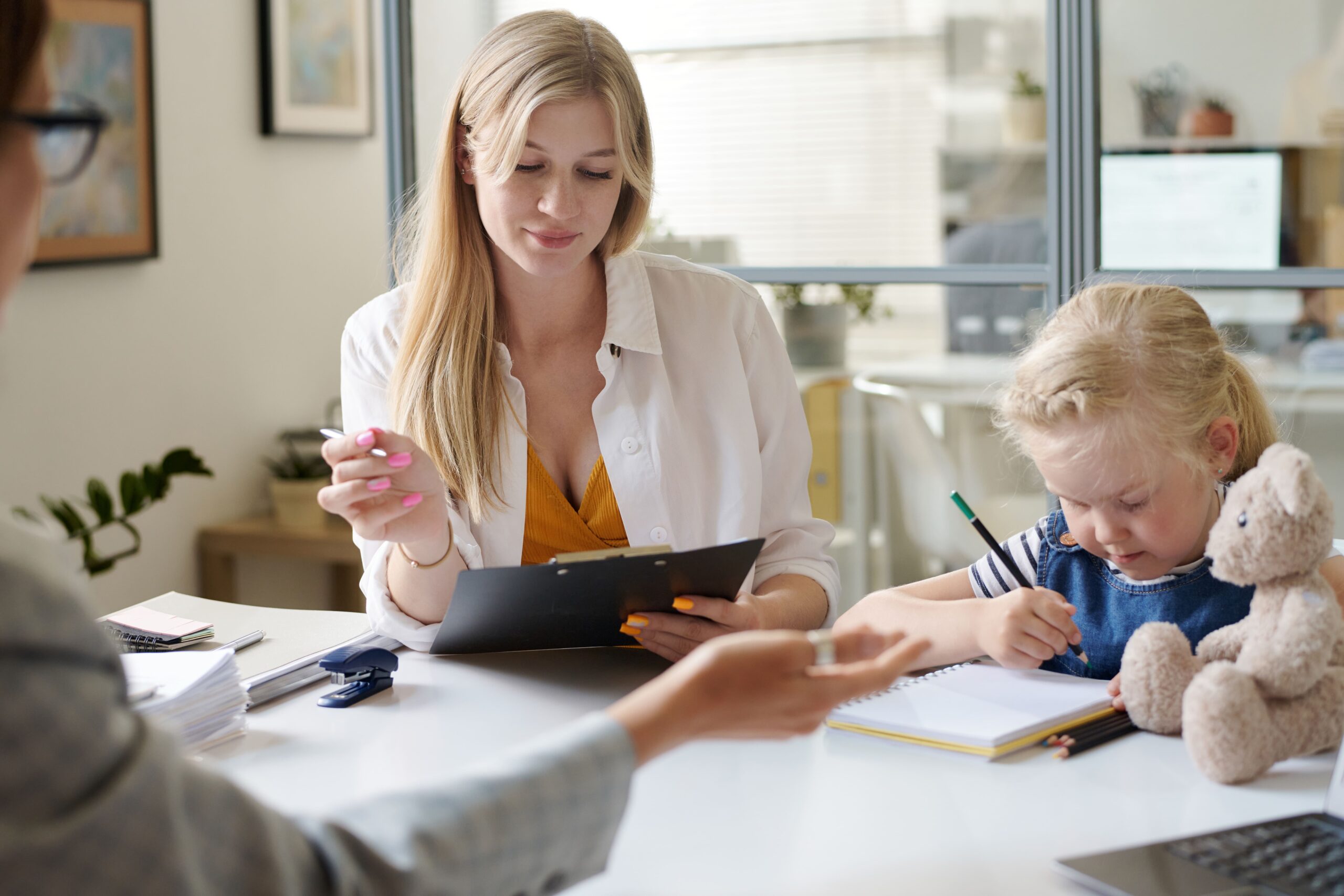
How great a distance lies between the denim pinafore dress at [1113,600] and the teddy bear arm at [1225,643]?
0.44 ft

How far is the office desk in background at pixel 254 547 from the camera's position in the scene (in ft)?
10.5

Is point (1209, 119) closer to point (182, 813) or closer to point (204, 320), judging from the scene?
point (204, 320)

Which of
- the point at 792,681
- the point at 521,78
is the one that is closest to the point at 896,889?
the point at 792,681

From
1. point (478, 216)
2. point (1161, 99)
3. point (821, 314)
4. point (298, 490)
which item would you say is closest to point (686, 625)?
point (478, 216)

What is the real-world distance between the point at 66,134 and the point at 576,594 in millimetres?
682

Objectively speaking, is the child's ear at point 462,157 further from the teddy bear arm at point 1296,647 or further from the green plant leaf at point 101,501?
the green plant leaf at point 101,501

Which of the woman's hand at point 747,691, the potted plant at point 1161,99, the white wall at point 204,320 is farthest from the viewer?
the white wall at point 204,320

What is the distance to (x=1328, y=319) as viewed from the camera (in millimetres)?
2584

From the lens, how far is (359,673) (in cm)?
128

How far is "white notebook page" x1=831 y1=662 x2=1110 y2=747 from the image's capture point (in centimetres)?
108

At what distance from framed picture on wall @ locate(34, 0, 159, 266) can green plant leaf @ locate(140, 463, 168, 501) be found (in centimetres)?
57

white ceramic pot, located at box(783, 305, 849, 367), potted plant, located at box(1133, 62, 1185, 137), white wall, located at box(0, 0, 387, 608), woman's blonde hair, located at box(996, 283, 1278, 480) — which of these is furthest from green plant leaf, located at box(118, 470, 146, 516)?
potted plant, located at box(1133, 62, 1185, 137)

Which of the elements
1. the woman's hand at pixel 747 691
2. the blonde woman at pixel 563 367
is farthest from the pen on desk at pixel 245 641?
the woman's hand at pixel 747 691

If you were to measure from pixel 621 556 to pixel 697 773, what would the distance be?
21 centimetres
